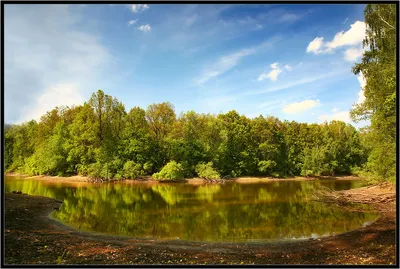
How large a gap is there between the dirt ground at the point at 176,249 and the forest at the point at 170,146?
3574 cm

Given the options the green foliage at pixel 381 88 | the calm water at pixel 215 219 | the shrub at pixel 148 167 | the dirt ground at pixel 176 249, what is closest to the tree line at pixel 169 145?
the shrub at pixel 148 167

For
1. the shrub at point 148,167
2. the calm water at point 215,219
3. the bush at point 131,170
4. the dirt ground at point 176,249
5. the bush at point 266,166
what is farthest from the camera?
the bush at point 266,166

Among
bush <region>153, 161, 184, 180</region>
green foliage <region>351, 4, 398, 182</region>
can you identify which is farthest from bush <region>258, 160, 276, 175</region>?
green foliage <region>351, 4, 398, 182</region>

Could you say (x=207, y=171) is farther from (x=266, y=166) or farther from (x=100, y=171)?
(x=100, y=171)

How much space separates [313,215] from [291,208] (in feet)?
10.2

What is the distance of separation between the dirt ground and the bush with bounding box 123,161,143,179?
33982 millimetres

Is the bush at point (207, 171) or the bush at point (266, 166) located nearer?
the bush at point (207, 171)

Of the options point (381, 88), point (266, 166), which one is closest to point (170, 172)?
point (266, 166)

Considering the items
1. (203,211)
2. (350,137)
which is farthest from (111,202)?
(350,137)

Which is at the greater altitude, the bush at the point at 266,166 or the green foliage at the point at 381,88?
the green foliage at the point at 381,88

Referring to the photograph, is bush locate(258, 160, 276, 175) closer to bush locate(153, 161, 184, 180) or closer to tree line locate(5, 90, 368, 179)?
tree line locate(5, 90, 368, 179)

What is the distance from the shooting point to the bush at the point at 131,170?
51688mm

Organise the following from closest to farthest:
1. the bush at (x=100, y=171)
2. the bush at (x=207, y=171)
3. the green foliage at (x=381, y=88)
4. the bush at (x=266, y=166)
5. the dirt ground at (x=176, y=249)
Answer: the dirt ground at (x=176, y=249) → the green foliage at (x=381, y=88) → the bush at (x=100, y=171) → the bush at (x=207, y=171) → the bush at (x=266, y=166)

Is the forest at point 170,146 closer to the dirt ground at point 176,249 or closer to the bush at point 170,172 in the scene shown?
the bush at point 170,172
